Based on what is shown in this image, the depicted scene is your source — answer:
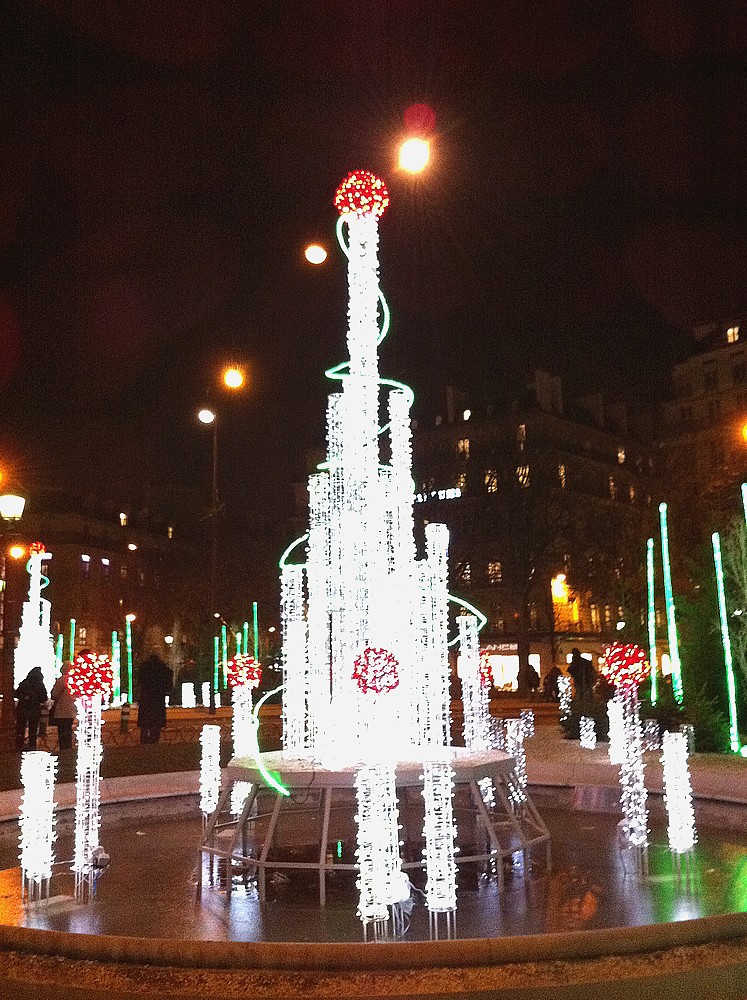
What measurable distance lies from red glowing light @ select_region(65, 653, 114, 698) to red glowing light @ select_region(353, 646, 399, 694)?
109 inches

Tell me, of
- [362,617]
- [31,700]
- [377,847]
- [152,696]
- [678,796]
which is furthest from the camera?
[152,696]

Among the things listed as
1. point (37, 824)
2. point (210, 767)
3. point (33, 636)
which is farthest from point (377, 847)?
point (33, 636)

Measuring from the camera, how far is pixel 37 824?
29.3 ft

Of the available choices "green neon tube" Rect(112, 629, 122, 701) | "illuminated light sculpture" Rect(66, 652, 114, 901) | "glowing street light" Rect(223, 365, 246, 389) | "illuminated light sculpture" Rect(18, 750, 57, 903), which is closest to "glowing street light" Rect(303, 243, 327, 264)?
"green neon tube" Rect(112, 629, 122, 701)

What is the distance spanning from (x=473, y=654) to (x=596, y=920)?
5.33 m

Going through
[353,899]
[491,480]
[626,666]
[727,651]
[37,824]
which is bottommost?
[353,899]

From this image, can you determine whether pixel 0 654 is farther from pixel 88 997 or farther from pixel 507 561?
pixel 507 561

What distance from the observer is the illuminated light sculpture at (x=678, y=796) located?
1002 centimetres

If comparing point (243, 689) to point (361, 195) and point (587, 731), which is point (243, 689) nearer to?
point (361, 195)

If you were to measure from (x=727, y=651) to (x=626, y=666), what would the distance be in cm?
1277

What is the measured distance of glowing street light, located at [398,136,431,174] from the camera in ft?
34.9

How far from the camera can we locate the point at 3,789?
14797mm

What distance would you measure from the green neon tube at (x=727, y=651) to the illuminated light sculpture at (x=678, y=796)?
11797mm

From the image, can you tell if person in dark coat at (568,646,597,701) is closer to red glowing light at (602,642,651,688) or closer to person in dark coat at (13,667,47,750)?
person in dark coat at (13,667,47,750)
